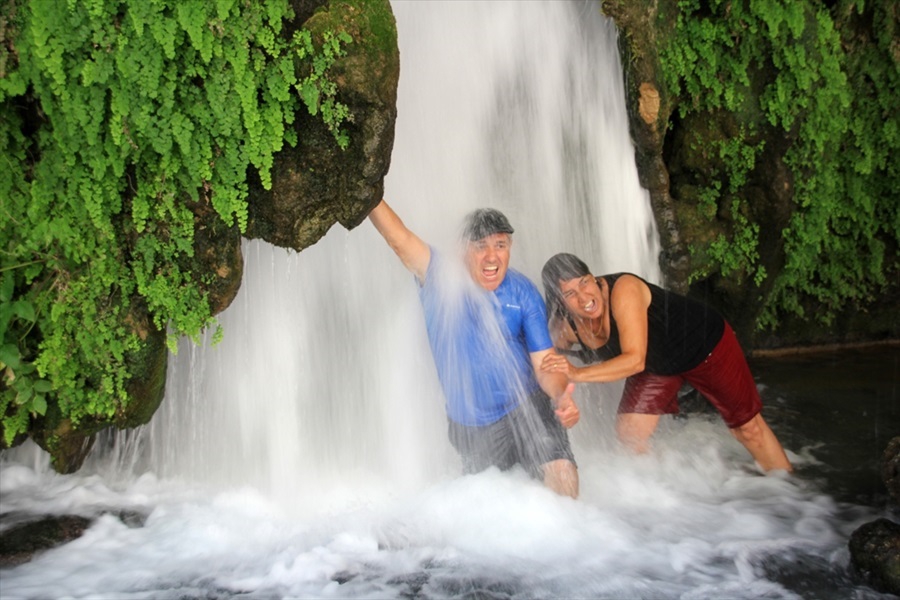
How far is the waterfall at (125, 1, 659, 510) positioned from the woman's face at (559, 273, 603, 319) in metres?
1.25

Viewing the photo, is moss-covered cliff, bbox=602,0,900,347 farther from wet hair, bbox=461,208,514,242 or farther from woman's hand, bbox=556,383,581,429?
woman's hand, bbox=556,383,581,429

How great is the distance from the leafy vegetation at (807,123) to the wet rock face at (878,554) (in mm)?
3472

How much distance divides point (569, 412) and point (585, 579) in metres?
0.99

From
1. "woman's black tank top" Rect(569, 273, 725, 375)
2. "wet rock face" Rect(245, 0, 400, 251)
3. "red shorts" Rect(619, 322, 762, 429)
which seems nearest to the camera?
"wet rock face" Rect(245, 0, 400, 251)

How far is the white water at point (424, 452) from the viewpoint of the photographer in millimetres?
5555

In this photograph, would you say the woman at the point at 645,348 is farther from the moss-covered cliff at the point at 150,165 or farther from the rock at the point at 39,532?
the rock at the point at 39,532

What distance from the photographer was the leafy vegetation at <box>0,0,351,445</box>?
5297 millimetres

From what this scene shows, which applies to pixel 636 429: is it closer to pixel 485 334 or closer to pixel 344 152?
pixel 485 334

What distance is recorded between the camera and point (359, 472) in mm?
6898

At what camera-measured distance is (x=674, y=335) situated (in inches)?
267

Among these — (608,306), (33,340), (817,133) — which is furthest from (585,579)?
(817,133)

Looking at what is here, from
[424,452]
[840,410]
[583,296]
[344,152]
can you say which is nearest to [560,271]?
[583,296]

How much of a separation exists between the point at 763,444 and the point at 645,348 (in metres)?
1.45

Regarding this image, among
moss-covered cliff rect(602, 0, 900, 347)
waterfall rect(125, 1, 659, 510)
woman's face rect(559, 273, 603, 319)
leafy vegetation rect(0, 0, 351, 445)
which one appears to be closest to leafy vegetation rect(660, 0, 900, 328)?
moss-covered cliff rect(602, 0, 900, 347)
